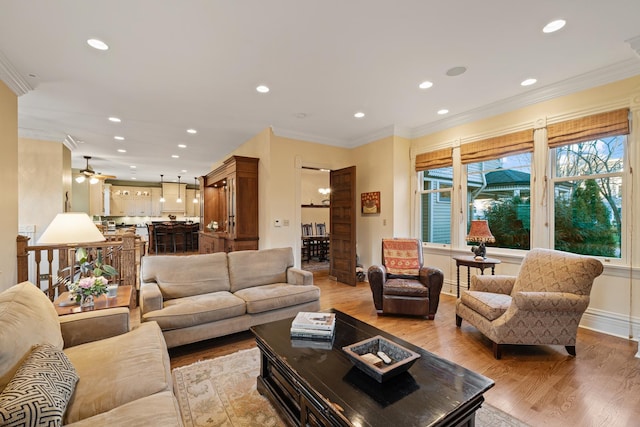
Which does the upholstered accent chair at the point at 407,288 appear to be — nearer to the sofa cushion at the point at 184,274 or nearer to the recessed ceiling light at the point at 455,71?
the sofa cushion at the point at 184,274

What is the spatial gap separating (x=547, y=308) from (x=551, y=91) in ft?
8.96

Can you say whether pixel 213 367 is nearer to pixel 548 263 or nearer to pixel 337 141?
pixel 548 263

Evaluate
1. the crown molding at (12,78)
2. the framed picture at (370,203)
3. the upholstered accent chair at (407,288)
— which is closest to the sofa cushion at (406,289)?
the upholstered accent chair at (407,288)

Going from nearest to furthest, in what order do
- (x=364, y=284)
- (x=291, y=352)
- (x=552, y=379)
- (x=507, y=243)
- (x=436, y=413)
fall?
1. (x=436, y=413)
2. (x=291, y=352)
3. (x=552, y=379)
4. (x=507, y=243)
5. (x=364, y=284)

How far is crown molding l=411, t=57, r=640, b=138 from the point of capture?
291 centimetres

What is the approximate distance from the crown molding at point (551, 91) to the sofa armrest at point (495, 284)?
237 cm

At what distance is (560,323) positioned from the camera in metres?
2.42

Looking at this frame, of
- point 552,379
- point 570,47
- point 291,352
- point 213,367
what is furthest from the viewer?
point 570,47

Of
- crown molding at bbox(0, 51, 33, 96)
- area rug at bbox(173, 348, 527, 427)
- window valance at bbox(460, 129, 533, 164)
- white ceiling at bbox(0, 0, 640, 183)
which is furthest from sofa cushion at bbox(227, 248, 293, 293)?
window valance at bbox(460, 129, 533, 164)

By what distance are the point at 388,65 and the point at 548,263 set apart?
8.49ft

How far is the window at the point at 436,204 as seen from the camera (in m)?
4.67

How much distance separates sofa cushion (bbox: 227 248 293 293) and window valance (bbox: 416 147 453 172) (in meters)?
2.89

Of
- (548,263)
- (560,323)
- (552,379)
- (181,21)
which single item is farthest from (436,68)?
(552,379)

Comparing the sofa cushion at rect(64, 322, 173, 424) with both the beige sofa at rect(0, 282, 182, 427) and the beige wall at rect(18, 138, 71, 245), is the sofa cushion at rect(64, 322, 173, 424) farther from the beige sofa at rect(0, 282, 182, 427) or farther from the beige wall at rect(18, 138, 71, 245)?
the beige wall at rect(18, 138, 71, 245)
